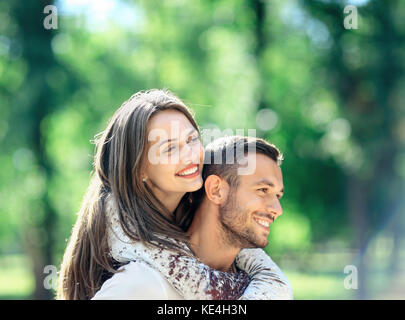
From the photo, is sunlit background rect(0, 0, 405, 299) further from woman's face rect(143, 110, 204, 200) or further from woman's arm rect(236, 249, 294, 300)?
woman's face rect(143, 110, 204, 200)

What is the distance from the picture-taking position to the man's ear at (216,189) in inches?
109

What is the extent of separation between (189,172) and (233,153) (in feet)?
0.93

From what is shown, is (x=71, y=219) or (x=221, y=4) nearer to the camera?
(x=221, y=4)

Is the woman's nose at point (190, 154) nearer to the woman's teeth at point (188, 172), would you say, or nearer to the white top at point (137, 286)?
the woman's teeth at point (188, 172)

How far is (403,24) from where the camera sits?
502 inches

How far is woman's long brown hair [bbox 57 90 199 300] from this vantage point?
2.48 m

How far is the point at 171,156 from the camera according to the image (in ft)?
8.59

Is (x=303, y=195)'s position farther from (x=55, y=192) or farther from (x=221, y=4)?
(x=55, y=192)

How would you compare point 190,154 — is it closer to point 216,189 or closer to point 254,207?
point 216,189

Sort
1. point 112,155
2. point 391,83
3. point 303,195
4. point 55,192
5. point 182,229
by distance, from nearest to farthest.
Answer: point 112,155 → point 182,229 → point 55,192 → point 391,83 → point 303,195

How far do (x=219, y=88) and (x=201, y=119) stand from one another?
127cm

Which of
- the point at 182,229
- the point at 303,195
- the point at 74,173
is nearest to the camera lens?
the point at 182,229

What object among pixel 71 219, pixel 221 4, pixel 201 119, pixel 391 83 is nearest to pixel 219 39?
pixel 221 4

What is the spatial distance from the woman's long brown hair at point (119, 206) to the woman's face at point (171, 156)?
4 cm
